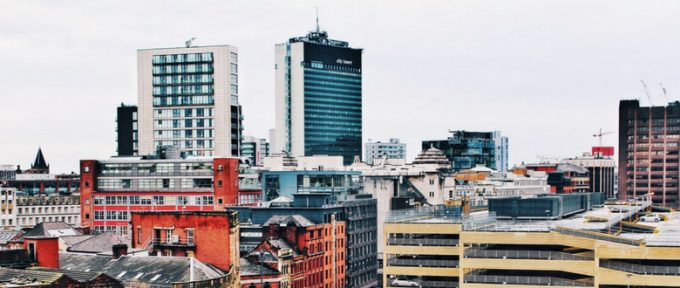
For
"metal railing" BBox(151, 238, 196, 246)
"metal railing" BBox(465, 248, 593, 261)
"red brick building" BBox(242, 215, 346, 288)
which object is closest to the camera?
"metal railing" BBox(151, 238, 196, 246)

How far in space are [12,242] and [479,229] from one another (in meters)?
66.4

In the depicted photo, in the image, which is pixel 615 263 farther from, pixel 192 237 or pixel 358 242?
pixel 358 242

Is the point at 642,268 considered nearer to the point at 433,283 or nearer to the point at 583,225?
the point at 583,225

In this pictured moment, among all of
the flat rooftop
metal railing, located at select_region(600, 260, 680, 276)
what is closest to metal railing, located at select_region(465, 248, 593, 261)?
metal railing, located at select_region(600, 260, 680, 276)

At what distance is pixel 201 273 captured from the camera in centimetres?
10731

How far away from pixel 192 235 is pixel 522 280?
41848 millimetres

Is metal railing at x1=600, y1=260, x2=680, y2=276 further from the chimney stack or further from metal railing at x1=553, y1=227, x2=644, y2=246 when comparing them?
the chimney stack

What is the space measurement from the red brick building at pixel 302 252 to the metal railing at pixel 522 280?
31.5 metres

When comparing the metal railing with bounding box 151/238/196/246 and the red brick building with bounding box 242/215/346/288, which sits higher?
the metal railing with bounding box 151/238/196/246

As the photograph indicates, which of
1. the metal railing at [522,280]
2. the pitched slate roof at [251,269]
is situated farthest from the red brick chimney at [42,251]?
the metal railing at [522,280]

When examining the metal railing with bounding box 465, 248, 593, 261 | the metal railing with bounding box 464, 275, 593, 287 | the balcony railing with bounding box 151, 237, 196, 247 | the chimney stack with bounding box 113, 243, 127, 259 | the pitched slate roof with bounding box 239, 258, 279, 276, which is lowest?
the pitched slate roof with bounding box 239, 258, 279, 276

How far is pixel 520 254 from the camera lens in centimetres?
12531

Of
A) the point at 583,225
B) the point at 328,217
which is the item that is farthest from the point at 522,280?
the point at 328,217

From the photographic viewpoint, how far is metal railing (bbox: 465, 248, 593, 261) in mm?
122688
